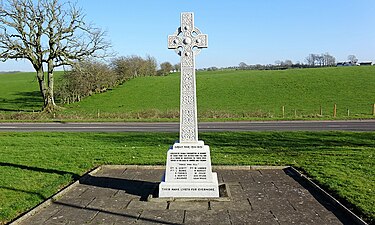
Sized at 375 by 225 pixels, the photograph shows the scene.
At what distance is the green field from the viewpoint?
3272 cm

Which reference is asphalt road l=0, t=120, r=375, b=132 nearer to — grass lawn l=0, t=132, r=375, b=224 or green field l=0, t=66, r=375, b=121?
grass lawn l=0, t=132, r=375, b=224

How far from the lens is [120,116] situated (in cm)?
3055

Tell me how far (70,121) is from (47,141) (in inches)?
486

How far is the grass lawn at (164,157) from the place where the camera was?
754 centimetres

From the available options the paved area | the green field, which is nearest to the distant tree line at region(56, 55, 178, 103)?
the green field

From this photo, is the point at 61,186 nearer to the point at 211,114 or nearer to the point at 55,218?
the point at 55,218

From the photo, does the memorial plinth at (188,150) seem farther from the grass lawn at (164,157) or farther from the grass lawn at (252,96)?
the grass lawn at (252,96)

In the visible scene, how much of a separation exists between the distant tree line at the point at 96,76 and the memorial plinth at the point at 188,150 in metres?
26.9

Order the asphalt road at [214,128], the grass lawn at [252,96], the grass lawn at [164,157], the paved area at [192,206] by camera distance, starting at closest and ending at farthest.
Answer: the paved area at [192,206] → the grass lawn at [164,157] → the asphalt road at [214,128] → the grass lawn at [252,96]

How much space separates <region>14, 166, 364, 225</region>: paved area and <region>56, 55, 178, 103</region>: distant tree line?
26519mm

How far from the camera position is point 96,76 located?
48750mm

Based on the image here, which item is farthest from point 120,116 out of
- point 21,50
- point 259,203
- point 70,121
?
point 259,203

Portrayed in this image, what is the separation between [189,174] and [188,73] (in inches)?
79.3

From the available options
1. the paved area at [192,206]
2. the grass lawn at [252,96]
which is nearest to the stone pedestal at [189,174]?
the paved area at [192,206]
